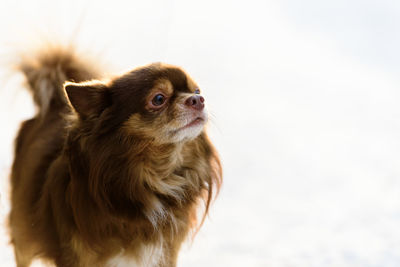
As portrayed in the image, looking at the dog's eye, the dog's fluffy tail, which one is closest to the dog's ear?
the dog's eye

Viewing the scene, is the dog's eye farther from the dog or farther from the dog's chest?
the dog's chest

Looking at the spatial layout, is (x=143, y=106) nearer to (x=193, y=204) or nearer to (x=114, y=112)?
(x=114, y=112)

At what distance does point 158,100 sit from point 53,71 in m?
1.42

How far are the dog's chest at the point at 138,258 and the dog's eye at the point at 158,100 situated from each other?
2.80 ft

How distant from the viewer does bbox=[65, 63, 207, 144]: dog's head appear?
3.38 meters

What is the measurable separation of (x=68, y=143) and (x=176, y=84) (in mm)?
692

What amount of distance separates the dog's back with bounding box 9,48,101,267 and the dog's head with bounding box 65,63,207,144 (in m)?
0.53

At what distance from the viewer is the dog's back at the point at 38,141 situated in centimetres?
402

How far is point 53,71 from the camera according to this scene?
177 inches

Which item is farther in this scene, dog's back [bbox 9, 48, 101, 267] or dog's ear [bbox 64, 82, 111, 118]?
dog's back [bbox 9, 48, 101, 267]

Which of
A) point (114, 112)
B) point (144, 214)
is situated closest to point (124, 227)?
point (144, 214)

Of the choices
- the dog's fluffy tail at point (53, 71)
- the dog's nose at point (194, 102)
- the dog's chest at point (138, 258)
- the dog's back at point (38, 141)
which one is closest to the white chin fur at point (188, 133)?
the dog's nose at point (194, 102)

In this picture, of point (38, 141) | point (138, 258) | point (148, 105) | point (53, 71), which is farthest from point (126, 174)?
point (53, 71)

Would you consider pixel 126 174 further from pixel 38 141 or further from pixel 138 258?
pixel 38 141
